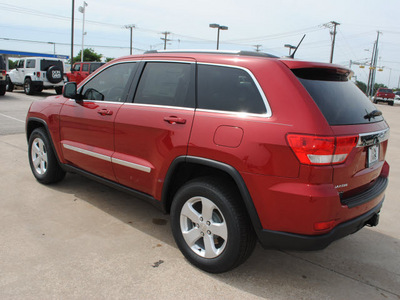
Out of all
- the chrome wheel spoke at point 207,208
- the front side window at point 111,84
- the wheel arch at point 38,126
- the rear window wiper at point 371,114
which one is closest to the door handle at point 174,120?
the chrome wheel spoke at point 207,208

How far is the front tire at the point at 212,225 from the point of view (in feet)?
8.44

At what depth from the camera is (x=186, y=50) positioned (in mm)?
3201

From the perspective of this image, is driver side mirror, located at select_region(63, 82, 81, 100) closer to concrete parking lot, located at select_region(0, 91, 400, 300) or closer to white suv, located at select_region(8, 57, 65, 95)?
concrete parking lot, located at select_region(0, 91, 400, 300)

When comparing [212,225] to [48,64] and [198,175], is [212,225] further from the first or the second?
[48,64]

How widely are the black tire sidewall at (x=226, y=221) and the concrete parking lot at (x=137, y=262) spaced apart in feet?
0.33

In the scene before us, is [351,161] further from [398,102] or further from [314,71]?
[398,102]

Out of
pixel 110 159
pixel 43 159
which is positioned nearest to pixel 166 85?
pixel 110 159

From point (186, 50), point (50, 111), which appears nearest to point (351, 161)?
point (186, 50)

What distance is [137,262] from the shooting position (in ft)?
9.61

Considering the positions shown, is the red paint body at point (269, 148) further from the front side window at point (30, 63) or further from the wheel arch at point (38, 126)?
the front side window at point (30, 63)

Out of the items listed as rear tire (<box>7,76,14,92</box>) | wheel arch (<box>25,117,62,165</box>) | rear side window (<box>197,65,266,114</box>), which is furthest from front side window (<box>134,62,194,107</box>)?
rear tire (<box>7,76,14,92</box>)

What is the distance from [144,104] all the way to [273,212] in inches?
62.9

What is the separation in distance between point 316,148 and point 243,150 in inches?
19.1

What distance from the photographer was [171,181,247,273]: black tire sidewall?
2.56 meters
